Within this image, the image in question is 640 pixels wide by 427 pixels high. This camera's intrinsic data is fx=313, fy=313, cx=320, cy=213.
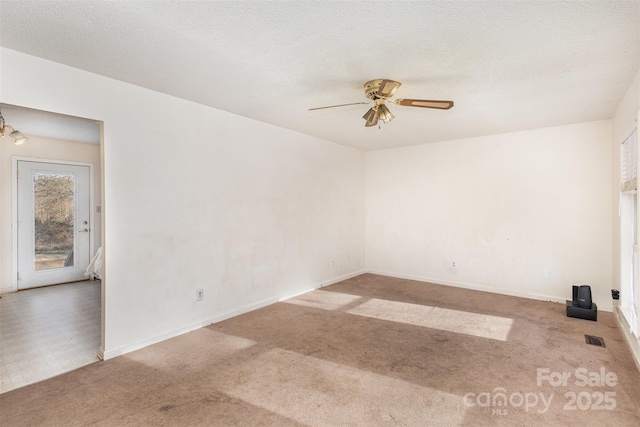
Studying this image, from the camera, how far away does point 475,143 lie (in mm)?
4789

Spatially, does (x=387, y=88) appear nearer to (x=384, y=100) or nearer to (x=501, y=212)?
(x=384, y=100)

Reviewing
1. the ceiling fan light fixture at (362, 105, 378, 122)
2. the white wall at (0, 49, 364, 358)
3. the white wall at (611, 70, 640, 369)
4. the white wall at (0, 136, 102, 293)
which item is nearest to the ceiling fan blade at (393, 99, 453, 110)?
the ceiling fan light fixture at (362, 105, 378, 122)

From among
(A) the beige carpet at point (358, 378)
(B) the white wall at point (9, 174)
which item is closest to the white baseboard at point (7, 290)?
(B) the white wall at point (9, 174)

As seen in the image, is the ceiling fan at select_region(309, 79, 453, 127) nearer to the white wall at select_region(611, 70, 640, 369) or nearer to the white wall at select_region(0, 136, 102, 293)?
the white wall at select_region(611, 70, 640, 369)

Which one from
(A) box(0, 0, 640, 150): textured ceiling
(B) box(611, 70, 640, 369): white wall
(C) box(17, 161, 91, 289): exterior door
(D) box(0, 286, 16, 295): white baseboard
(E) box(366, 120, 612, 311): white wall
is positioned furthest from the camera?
(C) box(17, 161, 91, 289): exterior door

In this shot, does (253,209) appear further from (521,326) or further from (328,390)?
(521,326)

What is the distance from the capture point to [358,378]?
91.4 inches

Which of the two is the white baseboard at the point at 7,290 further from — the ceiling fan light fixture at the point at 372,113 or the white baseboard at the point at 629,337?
the white baseboard at the point at 629,337

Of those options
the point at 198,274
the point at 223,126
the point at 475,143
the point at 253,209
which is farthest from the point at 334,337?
the point at 475,143

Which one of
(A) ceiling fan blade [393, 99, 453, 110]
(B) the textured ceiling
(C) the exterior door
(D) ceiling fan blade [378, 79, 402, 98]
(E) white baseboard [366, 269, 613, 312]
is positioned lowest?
(E) white baseboard [366, 269, 613, 312]

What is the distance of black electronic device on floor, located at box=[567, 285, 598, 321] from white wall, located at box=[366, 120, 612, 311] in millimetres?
494

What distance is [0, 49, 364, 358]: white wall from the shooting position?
2.62 meters

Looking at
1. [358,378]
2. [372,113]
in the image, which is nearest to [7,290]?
[358,378]

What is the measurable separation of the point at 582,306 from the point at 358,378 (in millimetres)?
3017
